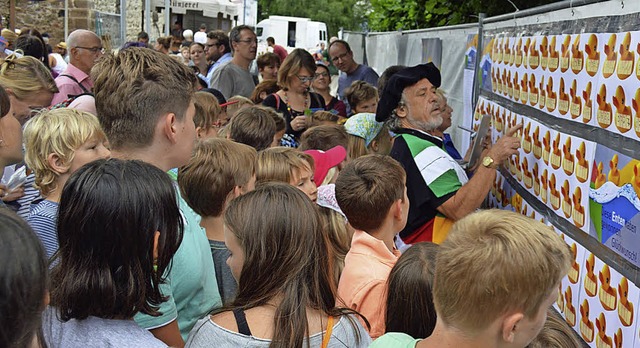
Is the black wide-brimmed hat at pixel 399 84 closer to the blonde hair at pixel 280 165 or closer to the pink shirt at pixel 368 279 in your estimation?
the blonde hair at pixel 280 165

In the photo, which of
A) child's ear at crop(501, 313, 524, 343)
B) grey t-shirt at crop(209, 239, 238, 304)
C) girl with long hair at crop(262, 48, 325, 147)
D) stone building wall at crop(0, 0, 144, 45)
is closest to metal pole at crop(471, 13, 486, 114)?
girl with long hair at crop(262, 48, 325, 147)

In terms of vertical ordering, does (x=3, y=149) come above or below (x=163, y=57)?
below

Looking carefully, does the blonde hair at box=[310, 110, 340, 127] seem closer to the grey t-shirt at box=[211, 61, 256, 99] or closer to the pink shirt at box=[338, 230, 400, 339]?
the grey t-shirt at box=[211, 61, 256, 99]

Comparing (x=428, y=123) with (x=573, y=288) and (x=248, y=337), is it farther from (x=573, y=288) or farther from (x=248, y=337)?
(x=248, y=337)

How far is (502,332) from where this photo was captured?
1924 millimetres

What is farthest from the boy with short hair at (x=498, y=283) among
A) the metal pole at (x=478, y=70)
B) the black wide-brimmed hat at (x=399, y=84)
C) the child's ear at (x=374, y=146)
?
the child's ear at (x=374, y=146)

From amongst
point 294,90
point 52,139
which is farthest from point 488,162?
point 294,90

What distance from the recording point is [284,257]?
237 cm

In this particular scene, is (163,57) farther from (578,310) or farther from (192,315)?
(578,310)

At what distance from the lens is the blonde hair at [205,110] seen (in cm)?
502

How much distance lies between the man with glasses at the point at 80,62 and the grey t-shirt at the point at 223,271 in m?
3.67

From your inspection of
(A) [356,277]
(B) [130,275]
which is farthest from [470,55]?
(B) [130,275]

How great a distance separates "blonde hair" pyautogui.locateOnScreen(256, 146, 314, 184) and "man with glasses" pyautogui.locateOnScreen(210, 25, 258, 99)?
13.7ft

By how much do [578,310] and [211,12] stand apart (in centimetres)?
2634
